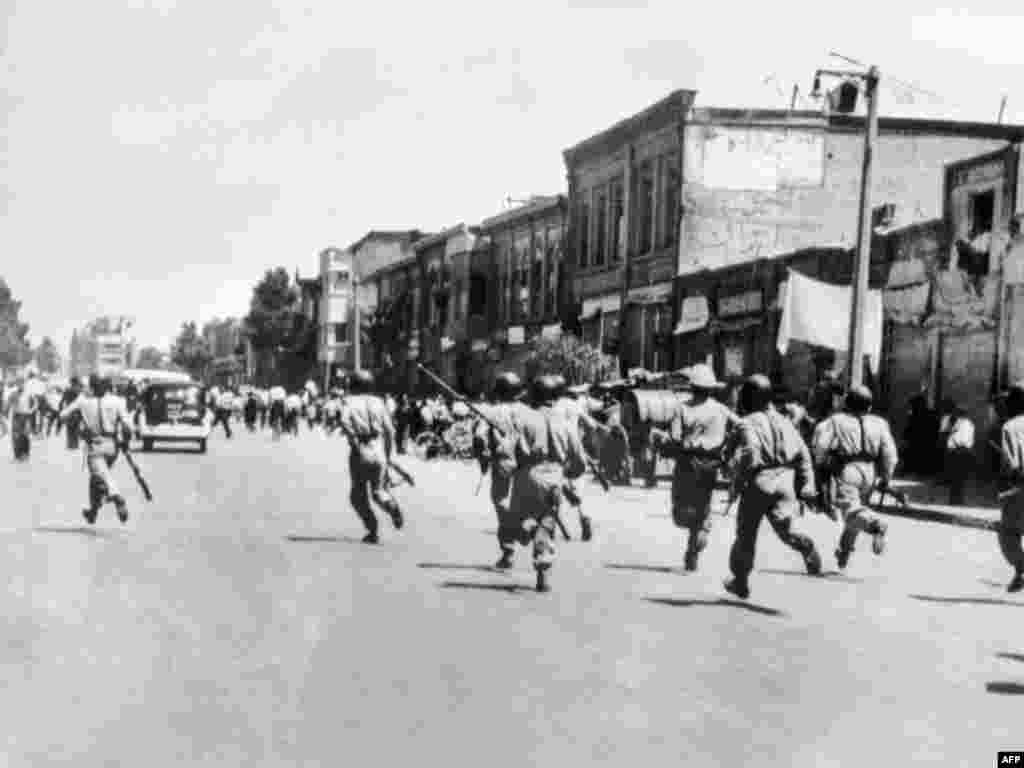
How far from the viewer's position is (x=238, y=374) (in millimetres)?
145000

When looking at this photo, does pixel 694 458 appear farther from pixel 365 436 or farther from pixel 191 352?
pixel 191 352

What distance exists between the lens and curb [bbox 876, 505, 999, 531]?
19.7 meters

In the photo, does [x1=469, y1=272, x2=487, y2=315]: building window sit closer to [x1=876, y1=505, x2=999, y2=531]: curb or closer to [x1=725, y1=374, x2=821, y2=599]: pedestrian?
[x1=876, y1=505, x2=999, y2=531]: curb

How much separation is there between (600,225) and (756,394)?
38.0 m

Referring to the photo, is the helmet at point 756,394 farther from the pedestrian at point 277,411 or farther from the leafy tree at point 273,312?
the leafy tree at point 273,312

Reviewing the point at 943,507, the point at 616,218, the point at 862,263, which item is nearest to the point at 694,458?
the point at 943,507

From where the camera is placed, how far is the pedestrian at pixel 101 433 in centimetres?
1552

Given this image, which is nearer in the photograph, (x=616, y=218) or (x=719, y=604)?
(x=719, y=604)

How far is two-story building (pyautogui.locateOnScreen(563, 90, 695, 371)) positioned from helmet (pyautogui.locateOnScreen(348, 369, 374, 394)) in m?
27.7

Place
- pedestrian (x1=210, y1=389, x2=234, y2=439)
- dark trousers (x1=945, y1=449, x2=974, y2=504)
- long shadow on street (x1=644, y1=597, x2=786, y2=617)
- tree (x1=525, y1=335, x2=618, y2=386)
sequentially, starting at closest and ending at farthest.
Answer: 1. long shadow on street (x1=644, y1=597, x2=786, y2=617)
2. dark trousers (x1=945, y1=449, x2=974, y2=504)
3. tree (x1=525, y1=335, x2=618, y2=386)
4. pedestrian (x1=210, y1=389, x2=234, y2=439)

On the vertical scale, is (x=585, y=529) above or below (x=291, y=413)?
below

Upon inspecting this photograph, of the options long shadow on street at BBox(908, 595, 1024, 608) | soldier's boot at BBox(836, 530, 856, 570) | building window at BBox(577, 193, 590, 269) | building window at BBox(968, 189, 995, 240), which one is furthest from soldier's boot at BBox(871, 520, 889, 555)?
building window at BBox(577, 193, 590, 269)

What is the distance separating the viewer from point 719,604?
1105cm

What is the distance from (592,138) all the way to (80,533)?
115ft
